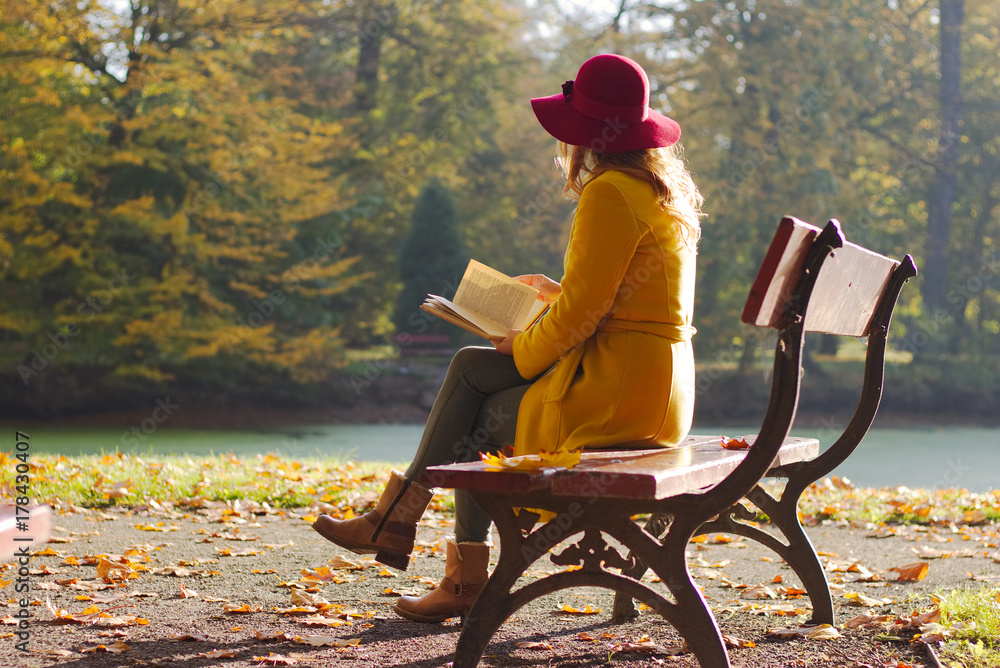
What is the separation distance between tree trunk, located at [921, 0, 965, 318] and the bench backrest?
2097 cm

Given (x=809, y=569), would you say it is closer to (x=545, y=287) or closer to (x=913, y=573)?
(x=913, y=573)

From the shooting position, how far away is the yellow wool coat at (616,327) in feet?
7.88

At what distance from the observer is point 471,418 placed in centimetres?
276

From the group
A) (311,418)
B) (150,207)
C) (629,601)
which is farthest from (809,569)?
(311,418)

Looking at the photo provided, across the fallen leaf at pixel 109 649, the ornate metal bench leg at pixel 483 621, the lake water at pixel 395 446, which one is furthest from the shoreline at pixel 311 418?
the ornate metal bench leg at pixel 483 621

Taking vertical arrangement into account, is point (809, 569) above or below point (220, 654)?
above

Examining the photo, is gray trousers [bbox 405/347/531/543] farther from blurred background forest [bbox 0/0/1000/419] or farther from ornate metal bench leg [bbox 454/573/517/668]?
blurred background forest [bbox 0/0/1000/419]

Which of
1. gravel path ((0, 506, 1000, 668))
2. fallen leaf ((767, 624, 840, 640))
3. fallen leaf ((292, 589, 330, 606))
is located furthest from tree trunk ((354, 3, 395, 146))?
fallen leaf ((767, 624, 840, 640))

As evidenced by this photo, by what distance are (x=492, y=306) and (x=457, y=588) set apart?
2.85 ft

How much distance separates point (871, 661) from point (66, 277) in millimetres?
14835

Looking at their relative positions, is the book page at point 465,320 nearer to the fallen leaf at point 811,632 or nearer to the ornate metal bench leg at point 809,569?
the ornate metal bench leg at point 809,569

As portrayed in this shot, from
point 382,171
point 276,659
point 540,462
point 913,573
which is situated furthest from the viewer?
point 382,171

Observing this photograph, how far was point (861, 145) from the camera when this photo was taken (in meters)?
20.4

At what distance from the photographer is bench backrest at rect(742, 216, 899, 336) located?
1.92 meters
